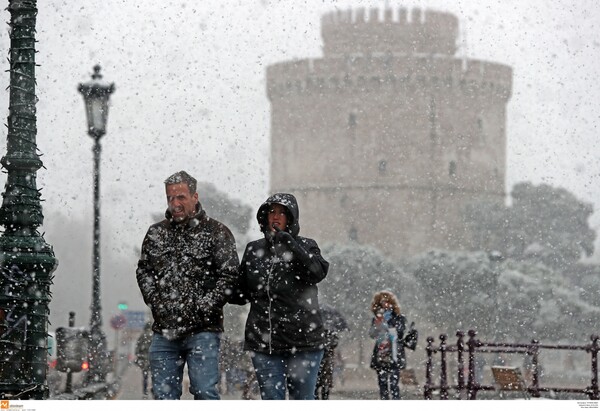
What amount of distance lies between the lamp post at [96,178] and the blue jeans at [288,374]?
9.36 metres

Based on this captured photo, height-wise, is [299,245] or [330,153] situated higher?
[330,153]

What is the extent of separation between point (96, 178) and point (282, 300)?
10582mm

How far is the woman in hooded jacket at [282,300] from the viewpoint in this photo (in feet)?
19.5

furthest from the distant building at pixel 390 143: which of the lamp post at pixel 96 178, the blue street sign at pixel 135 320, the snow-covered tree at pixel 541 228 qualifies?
the lamp post at pixel 96 178

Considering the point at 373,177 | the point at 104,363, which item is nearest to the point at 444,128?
the point at 373,177

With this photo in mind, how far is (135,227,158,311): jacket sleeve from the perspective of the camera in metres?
5.88

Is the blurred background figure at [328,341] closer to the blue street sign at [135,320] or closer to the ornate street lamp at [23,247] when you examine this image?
the ornate street lamp at [23,247]

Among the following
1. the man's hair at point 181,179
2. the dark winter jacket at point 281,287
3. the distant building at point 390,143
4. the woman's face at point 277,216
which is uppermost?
the distant building at point 390,143

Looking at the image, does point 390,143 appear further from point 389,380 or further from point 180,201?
point 180,201

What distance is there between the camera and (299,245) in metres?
5.93

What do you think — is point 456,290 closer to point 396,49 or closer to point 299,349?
point 396,49

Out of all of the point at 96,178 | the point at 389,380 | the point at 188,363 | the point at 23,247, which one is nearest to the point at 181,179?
the point at 188,363

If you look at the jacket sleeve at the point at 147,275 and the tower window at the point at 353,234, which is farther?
the tower window at the point at 353,234
